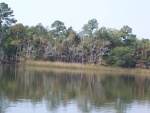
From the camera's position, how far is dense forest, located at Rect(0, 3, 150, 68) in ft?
184

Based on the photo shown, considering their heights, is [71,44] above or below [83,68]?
above

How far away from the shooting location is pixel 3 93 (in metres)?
20.7

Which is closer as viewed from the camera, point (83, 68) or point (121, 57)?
point (83, 68)

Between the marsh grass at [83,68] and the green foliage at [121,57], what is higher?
the green foliage at [121,57]

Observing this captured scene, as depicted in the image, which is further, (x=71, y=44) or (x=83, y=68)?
(x=71, y=44)

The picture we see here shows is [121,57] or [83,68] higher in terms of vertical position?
[121,57]

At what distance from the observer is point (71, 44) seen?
5950cm

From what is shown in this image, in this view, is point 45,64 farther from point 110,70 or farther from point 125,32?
point 125,32

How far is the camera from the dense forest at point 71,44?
5612 cm

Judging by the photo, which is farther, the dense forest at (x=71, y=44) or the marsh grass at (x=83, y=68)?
the dense forest at (x=71, y=44)

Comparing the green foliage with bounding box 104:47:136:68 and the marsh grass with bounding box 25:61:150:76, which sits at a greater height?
the green foliage with bounding box 104:47:136:68

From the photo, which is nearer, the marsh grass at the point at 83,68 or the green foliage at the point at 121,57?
the marsh grass at the point at 83,68

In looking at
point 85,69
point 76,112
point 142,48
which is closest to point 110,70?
point 85,69

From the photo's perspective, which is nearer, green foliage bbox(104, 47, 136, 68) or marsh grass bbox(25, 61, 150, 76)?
marsh grass bbox(25, 61, 150, 76)
